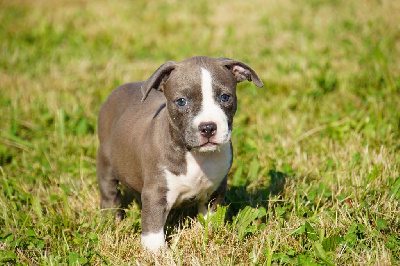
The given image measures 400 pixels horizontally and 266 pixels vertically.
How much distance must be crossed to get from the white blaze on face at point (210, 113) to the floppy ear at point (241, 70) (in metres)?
0.32

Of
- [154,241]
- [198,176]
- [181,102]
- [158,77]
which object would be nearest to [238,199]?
[198,176]

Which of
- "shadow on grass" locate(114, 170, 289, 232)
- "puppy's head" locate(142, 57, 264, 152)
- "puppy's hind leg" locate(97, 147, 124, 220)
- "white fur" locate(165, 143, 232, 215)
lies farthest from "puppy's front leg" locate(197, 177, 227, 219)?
"puppy's hind leg" locate(97, 147, 124, 220)

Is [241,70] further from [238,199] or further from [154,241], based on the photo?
[154,241]

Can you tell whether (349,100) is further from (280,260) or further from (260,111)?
(280,260)

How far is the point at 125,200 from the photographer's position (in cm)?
531

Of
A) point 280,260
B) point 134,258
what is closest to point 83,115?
point 134,258

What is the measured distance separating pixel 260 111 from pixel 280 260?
339 cm

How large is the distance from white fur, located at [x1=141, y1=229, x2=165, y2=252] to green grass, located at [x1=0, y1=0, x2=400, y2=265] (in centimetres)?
11

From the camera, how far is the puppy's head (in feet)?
12.1

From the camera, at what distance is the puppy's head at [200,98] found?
3688 millimetres

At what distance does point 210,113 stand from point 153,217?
98cm

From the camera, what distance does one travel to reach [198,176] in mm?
4035

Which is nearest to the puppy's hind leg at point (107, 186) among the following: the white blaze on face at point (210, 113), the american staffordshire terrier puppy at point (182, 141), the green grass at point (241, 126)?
the green grass at point (241, 126)

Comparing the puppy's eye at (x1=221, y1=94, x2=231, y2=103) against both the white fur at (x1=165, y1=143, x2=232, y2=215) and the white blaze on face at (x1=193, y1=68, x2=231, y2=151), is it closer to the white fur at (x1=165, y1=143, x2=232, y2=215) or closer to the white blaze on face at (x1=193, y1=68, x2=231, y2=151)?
the white blaze on face at (x1=193, y1=68, x2=231, y2=151)
